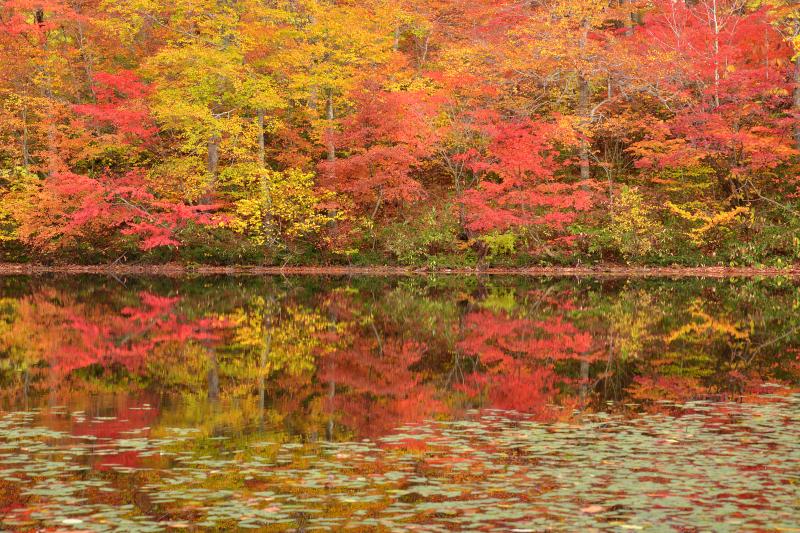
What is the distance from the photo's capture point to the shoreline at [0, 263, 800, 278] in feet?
119

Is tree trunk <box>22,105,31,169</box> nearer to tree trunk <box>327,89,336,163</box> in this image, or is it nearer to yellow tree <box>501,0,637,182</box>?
tree trunk <box>327,89,336,163</box>

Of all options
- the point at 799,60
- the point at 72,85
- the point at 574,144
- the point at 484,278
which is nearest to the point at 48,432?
the point at 484,278

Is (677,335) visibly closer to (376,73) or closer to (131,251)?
(376,73)

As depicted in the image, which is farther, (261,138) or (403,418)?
(261,138)

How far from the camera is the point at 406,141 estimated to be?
3753cm

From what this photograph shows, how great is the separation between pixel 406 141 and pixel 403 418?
25921mm

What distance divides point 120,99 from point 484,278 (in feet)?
61.8

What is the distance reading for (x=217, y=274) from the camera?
39.5 meters

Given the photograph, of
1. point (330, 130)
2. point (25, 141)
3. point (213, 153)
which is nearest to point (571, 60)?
point (330, 130)

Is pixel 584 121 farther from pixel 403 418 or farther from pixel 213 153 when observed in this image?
pixel 403 418

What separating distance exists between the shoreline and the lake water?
11.0 metres

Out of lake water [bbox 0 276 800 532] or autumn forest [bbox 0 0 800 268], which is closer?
lake water [bbox 0 276 800 532]

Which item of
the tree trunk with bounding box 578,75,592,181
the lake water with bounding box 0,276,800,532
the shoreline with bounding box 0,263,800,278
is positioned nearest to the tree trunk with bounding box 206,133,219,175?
the shoreline with bounding box 0,263,800,278

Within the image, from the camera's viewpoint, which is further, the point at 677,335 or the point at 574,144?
the point at 574,144
